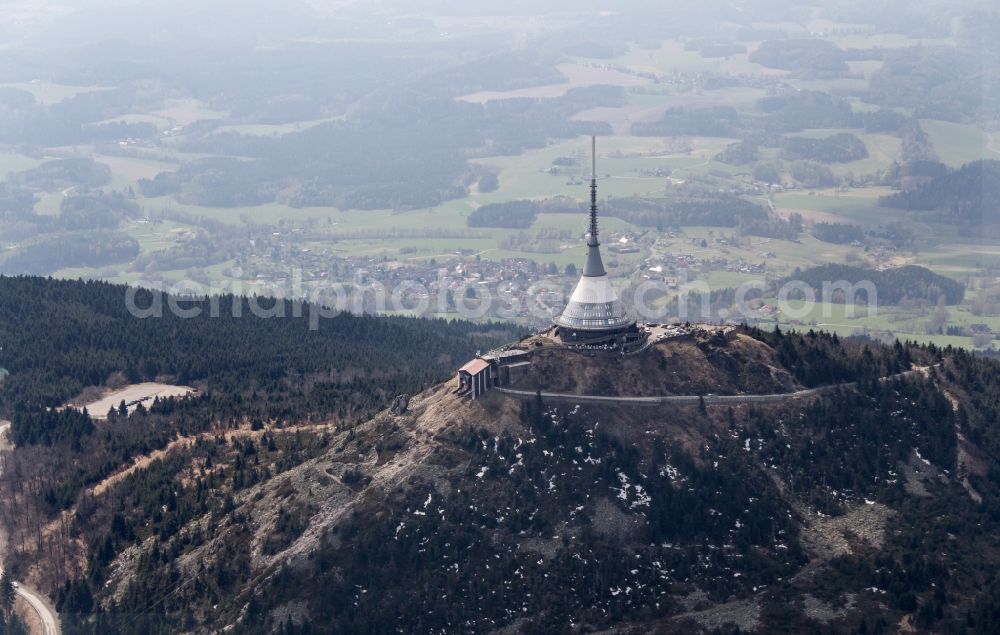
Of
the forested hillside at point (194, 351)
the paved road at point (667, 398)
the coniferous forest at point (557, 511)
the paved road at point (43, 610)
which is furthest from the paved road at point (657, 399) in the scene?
the paved road at point (43, 610)

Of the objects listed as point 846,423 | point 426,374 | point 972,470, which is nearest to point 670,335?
point 846,423

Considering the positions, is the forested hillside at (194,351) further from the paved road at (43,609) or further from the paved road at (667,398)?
the paved road at (43,609)

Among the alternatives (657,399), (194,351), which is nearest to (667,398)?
(657,399)

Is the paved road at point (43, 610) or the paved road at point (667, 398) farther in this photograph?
the paved road at point (667, 398)

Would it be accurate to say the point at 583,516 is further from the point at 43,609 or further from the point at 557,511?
the point at 43,609

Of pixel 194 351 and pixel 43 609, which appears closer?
pixel 43 609
